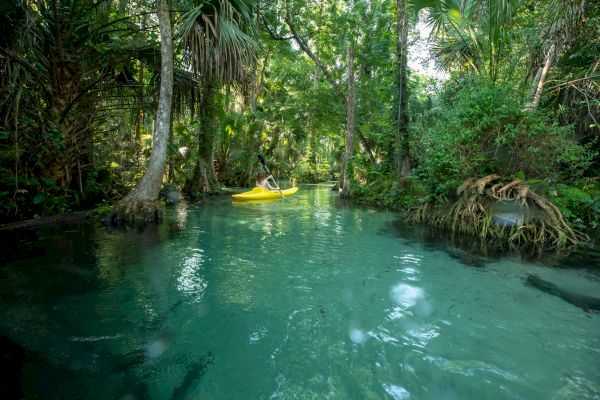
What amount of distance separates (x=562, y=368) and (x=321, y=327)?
1977 millimetres

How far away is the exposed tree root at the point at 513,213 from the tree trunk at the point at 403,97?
4.46m

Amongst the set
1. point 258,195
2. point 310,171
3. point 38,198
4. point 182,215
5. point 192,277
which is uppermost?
point 310,171

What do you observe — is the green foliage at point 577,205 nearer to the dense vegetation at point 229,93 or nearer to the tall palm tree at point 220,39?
the dense vegetation at point 229,93

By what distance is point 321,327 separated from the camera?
10.3ft

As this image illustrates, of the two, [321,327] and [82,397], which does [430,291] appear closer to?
[321,327]

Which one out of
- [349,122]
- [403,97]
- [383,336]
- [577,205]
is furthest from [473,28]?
[383,336]

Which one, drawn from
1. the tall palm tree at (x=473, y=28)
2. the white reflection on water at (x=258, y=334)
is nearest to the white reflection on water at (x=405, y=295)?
the white reflection on water at (x=258, y=334)

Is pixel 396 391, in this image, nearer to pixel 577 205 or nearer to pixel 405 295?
pixel 405 295

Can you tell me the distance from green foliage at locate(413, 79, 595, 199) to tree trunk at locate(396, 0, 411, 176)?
148 inches

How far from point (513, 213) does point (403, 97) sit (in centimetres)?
662

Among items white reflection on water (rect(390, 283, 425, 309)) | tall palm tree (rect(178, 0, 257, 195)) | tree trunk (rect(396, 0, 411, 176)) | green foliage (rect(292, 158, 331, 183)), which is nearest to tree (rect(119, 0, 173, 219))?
tall palm tree (rect(178, 0, 257, 195))

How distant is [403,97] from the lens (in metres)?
11.9

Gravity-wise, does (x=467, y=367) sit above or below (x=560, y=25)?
below

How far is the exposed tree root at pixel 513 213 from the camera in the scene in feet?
21.3
